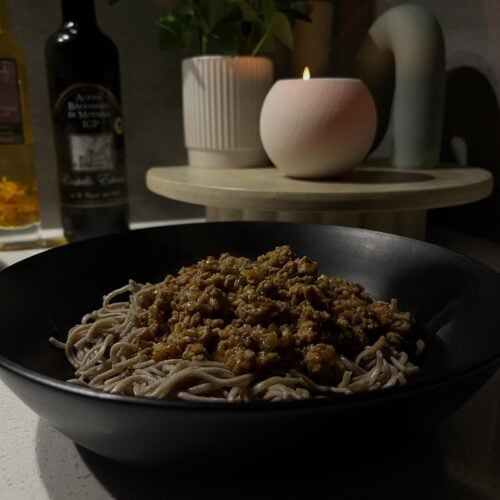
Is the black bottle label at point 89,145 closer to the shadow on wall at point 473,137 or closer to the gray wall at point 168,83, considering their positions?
the gray wall at point 168,83

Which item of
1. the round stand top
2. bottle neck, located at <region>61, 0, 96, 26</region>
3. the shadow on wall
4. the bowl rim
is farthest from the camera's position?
the shadow on wall

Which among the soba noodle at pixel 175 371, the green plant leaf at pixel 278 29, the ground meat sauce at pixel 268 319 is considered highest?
the green plant leaf at pixel 278 29

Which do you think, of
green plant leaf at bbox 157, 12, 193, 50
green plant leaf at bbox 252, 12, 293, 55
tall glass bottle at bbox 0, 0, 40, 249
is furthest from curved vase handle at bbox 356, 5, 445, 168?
tall glass bottle at bbox 0, 0, 40, 249

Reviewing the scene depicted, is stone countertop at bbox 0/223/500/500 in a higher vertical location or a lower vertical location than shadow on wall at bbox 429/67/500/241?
lower

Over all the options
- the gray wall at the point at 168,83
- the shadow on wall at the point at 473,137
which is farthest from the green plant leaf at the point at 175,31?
the shadow on wall at the point at 473,137

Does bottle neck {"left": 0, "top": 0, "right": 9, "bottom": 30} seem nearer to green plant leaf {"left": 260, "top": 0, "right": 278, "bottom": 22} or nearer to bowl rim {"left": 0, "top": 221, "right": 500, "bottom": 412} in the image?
green plant leaf {"left": 260, "top": 0, "right": 278, "bottom": 22}

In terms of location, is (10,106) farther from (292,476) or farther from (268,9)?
(292,476)
